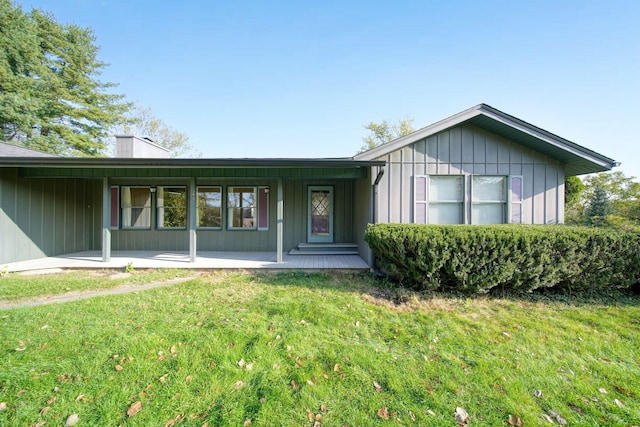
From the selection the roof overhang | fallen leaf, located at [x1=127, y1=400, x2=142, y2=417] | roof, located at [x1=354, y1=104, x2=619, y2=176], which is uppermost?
roof, located at [x1=354, y1=104, x2=619, y2=176]

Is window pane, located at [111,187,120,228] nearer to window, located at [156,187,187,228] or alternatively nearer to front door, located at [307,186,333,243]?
window, located at [156,187,187,228]

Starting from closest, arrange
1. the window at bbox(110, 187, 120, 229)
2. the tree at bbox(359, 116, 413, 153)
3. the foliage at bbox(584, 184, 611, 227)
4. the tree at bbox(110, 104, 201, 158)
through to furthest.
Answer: the window at bbox(110, 187, 120, 229), the foliage at bbox(584, 184, 611, 227), the tree at bbox(110, 104, 201, 158), the tree at bbox(359, 116, 413, 153)

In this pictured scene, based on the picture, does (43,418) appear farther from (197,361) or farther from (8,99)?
(8,99)

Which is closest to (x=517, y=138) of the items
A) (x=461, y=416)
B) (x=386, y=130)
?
(x=461, y=416)

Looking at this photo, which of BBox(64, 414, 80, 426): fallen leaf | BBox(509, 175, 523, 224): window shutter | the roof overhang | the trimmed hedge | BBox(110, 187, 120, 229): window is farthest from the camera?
BBox(110, 187, 120, 229): window

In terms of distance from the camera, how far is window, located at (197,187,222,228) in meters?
8.83

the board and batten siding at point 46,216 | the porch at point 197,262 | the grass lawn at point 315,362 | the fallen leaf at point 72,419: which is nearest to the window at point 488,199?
the grass lawn at point 315,362

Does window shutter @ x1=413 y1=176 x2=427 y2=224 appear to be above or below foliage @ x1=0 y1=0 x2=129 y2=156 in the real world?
below

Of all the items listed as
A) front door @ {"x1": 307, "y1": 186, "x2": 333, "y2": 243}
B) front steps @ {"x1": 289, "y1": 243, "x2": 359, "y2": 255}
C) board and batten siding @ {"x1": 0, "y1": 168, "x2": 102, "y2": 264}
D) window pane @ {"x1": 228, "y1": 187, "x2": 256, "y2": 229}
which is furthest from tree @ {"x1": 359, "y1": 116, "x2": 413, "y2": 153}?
board and batten siding @ {"x1": 0, "y1": 168, "x2": 102, "y2": 264}

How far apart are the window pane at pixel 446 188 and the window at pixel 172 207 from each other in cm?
771

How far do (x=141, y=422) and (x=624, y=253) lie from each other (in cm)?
723

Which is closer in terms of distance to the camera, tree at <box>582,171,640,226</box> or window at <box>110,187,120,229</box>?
window at <box>110,187,120,229</box>

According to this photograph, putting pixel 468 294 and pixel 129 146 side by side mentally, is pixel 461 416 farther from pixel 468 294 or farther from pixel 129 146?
pixel 129 146

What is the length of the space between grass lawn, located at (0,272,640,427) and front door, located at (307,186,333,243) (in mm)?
4517
